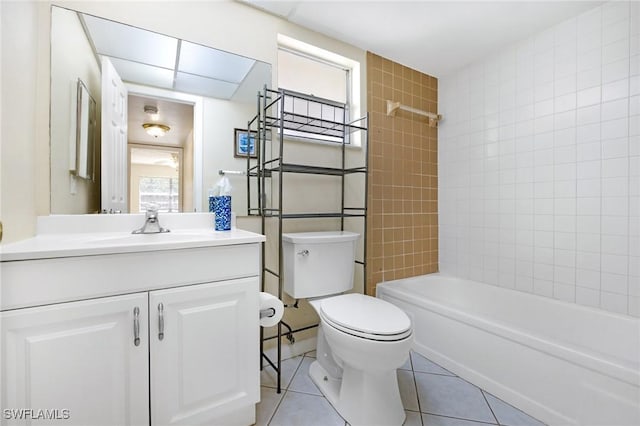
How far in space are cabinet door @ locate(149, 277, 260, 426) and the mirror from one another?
0.61 meters

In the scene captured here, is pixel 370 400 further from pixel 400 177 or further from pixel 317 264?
pixel 400 177

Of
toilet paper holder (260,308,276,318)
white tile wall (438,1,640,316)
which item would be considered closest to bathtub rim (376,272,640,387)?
white tile wall (438,1,640,316)

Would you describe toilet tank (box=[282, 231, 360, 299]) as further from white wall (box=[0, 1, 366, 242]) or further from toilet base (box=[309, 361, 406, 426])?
white wall (box=[0, 1, 366, 242])

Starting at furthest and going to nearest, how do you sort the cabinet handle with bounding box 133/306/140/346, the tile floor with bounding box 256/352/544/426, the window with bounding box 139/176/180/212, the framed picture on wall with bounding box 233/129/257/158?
the framed picture on wall with bounding box 233/129/257/158, the window with bounding box 139/176/180/212, the tile floor with bounding box 256/352/544/426, the cabinet handle with bounding box 133/306/140/346

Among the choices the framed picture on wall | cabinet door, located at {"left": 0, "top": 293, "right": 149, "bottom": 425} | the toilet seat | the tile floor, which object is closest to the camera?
cabinet door, located at {"left": 0, "top": 293, "right": 149, "bottom": 425}

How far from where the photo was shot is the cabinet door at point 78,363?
768 millimetres

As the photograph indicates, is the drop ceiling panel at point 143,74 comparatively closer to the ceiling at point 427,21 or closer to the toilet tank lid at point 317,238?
the ceiling at point 427,21

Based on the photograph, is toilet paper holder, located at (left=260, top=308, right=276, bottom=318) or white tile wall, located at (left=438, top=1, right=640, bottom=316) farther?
white tile wall, located at (left=438, top=1, right=640, bottom=316)

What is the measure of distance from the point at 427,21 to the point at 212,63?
4.46 ft

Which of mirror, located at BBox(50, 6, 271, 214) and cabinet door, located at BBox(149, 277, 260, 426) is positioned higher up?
mirror, located at BBox(50, 6, 271, 214)

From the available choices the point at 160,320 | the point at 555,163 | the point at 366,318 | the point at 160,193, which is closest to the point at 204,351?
the point at 160,320

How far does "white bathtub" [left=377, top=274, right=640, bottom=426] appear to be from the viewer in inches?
42.1

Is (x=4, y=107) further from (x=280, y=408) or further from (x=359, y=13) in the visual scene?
(x=359, y=13)

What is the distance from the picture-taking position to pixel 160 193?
54.7 inches
